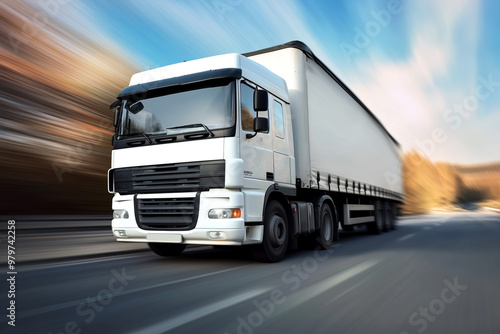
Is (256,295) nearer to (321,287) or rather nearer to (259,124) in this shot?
(321,287)

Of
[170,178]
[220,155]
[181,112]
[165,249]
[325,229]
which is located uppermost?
[181,112]

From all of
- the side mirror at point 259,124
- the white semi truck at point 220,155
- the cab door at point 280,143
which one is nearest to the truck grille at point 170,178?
the white semi truck at point 220,155

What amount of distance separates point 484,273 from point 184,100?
496 cm

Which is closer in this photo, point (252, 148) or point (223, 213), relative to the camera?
point (223, 213)

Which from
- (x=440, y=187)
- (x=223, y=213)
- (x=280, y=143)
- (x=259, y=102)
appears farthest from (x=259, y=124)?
(x=440, y=187)

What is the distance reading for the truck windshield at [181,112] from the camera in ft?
20.6

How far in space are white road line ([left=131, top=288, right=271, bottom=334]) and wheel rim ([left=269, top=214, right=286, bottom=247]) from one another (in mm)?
2157

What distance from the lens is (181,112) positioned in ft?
21.3

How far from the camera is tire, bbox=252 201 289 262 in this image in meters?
6.73

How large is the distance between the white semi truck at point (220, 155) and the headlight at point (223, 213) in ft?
0.05

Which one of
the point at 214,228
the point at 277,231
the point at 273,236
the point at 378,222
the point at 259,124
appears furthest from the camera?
the point at 378,222

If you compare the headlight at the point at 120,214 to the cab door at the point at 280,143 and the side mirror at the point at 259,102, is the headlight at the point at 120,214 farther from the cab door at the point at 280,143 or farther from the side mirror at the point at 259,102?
the side mirror at the point at 259,102

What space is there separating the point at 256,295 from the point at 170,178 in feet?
8.26

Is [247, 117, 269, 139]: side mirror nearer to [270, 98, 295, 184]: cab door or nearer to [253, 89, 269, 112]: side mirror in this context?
[253, 89, 269, 112]: side mirror
